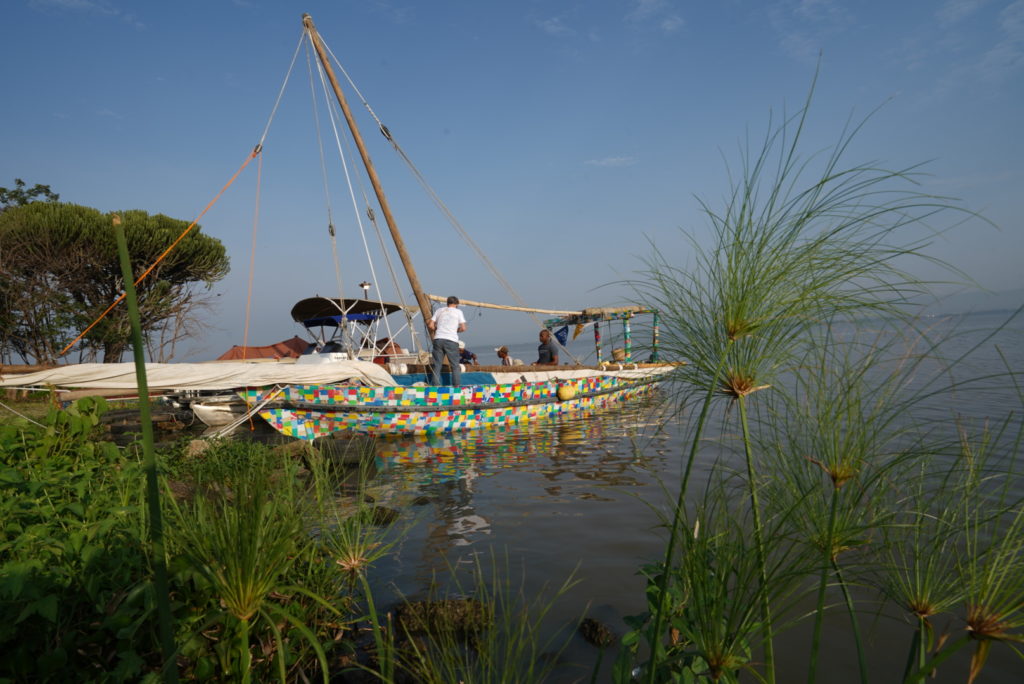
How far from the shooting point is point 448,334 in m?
10.9

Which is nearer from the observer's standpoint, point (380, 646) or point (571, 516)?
point (380, 646)

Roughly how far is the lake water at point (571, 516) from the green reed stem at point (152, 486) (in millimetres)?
1023

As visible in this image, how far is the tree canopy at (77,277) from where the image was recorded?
18.1 metres

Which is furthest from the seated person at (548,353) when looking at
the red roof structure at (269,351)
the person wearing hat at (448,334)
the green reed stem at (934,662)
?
the green reed stem at (934,662)

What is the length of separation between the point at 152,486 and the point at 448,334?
9960 mm

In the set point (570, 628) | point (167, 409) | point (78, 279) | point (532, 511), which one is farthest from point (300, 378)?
point (78, 279)

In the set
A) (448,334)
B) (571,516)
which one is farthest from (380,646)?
(448,334)

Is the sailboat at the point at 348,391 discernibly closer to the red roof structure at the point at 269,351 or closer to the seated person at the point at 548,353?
the seated person at the point at 548,353

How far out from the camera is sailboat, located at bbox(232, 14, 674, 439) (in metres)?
9.51

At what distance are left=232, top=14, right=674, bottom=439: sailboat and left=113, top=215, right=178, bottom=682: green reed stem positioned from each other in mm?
6873

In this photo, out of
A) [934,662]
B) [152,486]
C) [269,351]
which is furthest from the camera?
[269,351]

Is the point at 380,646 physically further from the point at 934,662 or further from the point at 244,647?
the point at 934,662

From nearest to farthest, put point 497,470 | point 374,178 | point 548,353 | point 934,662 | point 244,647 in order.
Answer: point 934,662
point 244,647
point 497,470
point 374,178
point 548,353

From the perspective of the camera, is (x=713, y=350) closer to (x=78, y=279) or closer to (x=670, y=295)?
(x=670, y=295)
